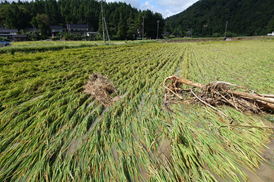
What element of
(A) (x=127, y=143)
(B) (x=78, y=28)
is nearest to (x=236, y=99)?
(A) (x=127, y=143)

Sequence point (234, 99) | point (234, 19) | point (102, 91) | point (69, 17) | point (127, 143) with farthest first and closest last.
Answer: point (234, 19), point (69, 17), point (102, 91), point (234, 99), point (127, 143)

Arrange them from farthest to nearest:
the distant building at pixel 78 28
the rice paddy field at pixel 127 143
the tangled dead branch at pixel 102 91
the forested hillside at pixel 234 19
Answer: the forested hillside at pixel 234 19 → the distant building at pixel 78 28 → the tangled dead branch at pixel 102 91 → the rice paddy field at pixel 127 143

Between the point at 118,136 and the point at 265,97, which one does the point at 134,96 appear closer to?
the point at 118,136

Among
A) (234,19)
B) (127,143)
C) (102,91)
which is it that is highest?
(234,19)

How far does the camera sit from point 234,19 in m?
77.9

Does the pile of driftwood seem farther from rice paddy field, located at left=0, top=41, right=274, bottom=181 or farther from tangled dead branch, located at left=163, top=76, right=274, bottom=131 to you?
rice paddy field, located at left=0, top=41, right=274, bottom=181

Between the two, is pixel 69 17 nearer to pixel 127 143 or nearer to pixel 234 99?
pixel 127 143

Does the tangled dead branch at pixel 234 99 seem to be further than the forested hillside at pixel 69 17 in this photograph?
No

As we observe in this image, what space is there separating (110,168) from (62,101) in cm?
243

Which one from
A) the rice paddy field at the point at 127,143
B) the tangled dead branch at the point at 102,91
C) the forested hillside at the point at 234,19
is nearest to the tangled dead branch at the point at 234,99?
the rice paddy field at the point at 127,143

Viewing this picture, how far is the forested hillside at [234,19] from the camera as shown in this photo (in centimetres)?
6544

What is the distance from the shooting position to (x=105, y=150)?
1.95 m

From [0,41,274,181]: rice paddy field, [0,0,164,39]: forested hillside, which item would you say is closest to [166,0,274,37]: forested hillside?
[0,0,164,39]: forested hillside

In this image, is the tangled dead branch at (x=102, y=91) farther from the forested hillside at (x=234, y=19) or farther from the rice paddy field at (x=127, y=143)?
the forested hillside at (x=234, y=19)
